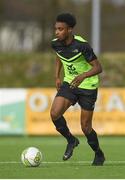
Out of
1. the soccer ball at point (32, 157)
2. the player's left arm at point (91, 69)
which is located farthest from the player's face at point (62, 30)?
the soccer ball at point (32, 157)

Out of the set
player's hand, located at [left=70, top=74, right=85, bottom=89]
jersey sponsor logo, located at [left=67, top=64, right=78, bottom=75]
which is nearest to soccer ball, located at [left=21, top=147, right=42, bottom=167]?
player's hand, located at [left=70, top=74, right=85, bottom=89]

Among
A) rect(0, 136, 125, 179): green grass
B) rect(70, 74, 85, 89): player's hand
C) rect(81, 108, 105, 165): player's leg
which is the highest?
rect(70, 74, 85, 89): player's hand

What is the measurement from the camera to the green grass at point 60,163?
42.5ft

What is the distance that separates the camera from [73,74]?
14273 millimetres

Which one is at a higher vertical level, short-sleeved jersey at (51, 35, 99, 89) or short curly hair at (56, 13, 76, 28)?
short curly hair at (56, 13, 76, 28)

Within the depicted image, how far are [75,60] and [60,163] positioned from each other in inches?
75.0

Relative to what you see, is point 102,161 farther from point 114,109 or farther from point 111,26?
point 111,26

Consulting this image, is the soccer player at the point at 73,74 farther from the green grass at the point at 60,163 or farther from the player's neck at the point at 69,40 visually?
the green grass at the point at 60,163

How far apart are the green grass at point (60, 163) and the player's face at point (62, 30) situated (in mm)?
1993

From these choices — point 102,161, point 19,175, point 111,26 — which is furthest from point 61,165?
point 111,26

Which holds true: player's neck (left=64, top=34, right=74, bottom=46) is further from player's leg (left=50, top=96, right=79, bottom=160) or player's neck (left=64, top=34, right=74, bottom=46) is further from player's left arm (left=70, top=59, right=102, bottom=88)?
player's leg (left=50, top=96, right=79, bottom=160)

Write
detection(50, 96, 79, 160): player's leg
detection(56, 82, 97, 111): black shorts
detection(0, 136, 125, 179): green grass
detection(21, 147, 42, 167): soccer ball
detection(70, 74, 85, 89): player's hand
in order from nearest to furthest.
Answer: detection(0, 136, 125, 179): green grass, detection(21, 147, 42, 167): soccer ball, detection(70, 74, 85, 89): player's hand, detection(50, 96, 79, 160): player's leg, detection(56, 82, 97, 111): black shorts

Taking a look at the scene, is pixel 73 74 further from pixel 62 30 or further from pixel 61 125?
pixel 61 125

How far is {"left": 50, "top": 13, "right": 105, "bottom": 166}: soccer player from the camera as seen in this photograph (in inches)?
555
